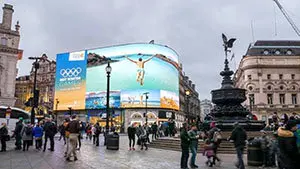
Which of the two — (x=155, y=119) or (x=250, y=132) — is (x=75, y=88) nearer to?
(x=155, y=119)

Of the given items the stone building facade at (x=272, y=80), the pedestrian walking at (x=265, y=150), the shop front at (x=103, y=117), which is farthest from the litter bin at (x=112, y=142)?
the stone building facade at (x=272, y=80)

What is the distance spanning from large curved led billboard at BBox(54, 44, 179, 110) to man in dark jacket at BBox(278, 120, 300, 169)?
171 ft

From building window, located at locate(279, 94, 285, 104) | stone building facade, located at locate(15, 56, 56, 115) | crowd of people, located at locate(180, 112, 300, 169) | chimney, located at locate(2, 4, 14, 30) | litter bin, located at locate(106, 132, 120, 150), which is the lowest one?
litter bin, located at locate(106, 132, 120, 150)

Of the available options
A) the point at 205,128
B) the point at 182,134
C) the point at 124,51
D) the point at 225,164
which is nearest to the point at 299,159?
the point at 182,134

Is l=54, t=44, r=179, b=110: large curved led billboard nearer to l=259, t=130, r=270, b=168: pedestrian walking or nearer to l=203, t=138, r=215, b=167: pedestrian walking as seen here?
l=203, t=138, r=215, b=167: pedestrian walking

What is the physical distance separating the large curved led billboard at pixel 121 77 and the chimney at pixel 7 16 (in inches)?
841

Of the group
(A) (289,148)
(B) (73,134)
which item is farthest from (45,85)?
(A) (289,148)

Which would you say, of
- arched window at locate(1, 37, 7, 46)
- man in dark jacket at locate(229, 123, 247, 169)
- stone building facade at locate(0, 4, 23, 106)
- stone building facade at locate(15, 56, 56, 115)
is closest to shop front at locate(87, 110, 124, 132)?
stone building facade at locate(15, 56, 56, 115)

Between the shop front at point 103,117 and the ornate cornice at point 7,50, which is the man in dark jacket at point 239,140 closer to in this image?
the ornate cornice at point 7,50

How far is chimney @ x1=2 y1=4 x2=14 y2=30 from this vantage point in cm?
4681

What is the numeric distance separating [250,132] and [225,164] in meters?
5.99

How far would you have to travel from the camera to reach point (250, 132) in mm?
16141

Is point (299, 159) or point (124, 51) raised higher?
point (124, 51)

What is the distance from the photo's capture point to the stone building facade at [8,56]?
1790 inches
